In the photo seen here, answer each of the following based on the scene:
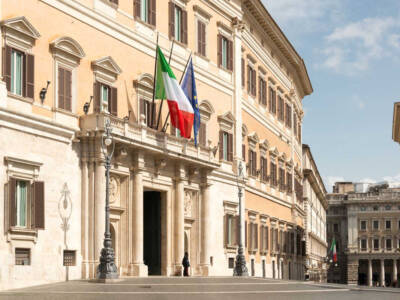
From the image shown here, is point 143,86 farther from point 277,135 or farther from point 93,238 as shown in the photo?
point 277,135

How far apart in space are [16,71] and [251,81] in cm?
2697

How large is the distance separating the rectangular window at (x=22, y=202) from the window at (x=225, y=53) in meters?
20.5

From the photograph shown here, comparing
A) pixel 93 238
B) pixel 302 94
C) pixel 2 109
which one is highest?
pixel 302 94

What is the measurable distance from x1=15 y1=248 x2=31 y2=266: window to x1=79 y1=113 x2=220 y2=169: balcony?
548cm

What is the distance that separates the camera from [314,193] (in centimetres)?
10481

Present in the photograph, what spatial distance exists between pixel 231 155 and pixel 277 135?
15191 millimetres

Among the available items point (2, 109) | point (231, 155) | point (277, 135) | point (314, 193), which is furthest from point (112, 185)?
point (314, 193)

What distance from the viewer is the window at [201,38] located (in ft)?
144

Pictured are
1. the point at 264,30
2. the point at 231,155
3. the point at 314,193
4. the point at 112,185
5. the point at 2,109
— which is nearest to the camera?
the point at 2,109

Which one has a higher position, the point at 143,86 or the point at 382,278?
the point at 143,86

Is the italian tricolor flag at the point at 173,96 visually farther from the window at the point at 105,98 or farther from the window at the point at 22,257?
the window at the point at 22,257

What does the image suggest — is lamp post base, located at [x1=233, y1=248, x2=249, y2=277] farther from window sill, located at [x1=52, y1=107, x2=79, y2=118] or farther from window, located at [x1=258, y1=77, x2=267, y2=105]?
window, located at [x1=258, y1=77, x2=267, y2=105]

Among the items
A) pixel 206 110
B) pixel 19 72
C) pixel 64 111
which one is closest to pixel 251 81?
pixel 206 110

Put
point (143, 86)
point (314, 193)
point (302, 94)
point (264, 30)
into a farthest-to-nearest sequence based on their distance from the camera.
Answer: point (314, 193) < point (302, 94) < point (264, 30) < point (143, 86)
